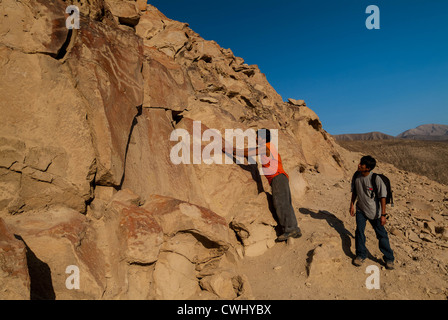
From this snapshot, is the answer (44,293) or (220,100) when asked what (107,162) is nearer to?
(44,293)

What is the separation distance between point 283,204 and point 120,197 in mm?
2845

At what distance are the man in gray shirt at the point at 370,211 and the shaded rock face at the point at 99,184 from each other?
1.47 meters

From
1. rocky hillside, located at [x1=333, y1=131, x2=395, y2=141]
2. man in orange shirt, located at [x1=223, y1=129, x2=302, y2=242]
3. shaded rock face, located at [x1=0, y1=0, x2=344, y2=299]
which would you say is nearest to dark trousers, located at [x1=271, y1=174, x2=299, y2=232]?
man in orange shirt, located at [x1=223, y1=129, x2=302, y2=242]

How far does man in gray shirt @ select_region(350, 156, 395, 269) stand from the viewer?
4152mm

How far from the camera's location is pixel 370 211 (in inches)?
167

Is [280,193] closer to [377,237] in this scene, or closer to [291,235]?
[291,235]

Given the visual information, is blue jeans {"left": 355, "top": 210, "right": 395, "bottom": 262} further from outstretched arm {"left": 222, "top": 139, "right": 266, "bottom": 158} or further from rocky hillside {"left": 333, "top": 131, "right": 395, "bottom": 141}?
rocky hillside {"left": 333, "top": 131, "right": 395, "bottom": 141}

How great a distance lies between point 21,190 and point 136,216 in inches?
49.4

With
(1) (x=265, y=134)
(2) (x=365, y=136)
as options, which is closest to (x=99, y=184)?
(1) (x=265, y=134)

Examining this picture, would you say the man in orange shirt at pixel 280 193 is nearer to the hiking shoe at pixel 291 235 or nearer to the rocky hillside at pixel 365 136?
the hiking shoe at pixel 291 235

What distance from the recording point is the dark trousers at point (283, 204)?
4.94 metres

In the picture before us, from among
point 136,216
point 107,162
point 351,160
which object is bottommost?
point 136,216

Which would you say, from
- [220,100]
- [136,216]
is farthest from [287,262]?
[220,100]

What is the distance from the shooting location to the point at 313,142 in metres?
9.57
